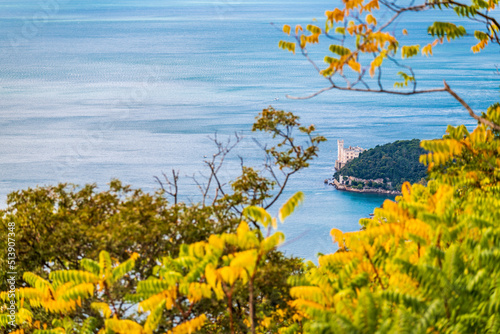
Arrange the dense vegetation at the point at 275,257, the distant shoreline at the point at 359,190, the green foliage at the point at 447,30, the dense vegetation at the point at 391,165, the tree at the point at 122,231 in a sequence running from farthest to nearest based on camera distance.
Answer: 1. the distant shoreline at the point at 359,190
2. the dense vegetation at the point at 391,165
3. the tree at the point at 122,231
4. the green foliage at the point at 447,30
5. the dense vegetation at the point at 275,257

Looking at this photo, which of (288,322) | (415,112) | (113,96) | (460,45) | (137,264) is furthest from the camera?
(460,45)

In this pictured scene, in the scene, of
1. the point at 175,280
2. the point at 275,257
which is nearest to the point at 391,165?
the point at 275,257

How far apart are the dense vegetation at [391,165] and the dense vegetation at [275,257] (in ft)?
148

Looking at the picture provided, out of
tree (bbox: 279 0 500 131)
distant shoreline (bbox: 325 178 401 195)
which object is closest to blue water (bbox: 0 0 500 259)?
distant shoreline (bbox: 325 178 401 195)

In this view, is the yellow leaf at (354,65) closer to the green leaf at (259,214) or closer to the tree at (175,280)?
the tree at (175,280)

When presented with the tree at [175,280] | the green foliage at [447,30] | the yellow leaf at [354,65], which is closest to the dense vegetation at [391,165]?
the green foliage at [447,30]

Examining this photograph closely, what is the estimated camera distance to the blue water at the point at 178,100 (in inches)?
2413

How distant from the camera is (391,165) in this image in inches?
2224

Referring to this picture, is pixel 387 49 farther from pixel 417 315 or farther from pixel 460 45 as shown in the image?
pixel 460 45

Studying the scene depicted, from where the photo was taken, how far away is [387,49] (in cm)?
738

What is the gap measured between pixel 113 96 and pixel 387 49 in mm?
96415

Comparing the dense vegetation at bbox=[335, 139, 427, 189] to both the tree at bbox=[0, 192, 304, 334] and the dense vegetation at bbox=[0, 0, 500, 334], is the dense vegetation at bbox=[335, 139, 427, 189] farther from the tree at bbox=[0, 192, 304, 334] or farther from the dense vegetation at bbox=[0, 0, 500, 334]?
→ the tree at bbox=[0, 192, 304, 334]

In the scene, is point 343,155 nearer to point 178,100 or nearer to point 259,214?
point 178,100

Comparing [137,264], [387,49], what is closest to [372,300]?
[387,49]
